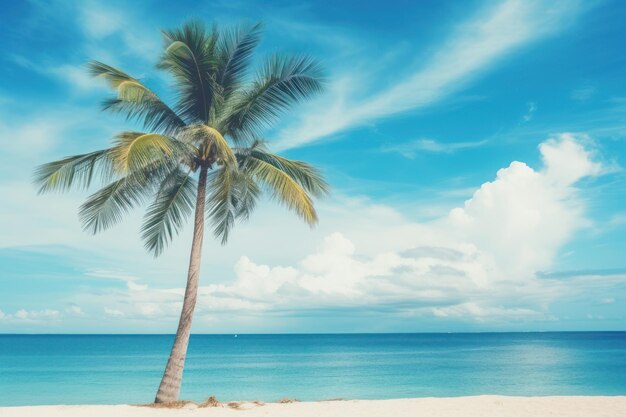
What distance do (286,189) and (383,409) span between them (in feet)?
17.6

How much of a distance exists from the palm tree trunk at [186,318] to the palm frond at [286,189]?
1310 mm

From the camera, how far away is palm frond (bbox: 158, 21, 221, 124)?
1324 centimetres

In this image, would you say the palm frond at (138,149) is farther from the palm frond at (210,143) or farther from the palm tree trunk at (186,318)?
the palm tree trunk at (186,318)

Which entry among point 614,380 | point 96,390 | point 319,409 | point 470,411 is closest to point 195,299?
point 319,409

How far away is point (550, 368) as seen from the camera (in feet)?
127

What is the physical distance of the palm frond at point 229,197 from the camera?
1412 cm

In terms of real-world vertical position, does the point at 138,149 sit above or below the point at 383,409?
above

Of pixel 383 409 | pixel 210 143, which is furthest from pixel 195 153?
pixel 383 409

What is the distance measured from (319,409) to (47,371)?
32716 mm

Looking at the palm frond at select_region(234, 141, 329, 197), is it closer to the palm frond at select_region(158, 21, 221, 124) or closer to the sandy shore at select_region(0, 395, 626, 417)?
the palm frond at select_region(158, 21, 221, 124)

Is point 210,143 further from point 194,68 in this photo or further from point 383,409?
point 383,409

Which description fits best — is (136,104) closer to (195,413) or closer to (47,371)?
(195,413)

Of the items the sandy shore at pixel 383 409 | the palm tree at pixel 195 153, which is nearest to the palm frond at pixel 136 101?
the palm tree at pixel 195 153

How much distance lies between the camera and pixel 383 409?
41.8 feet
